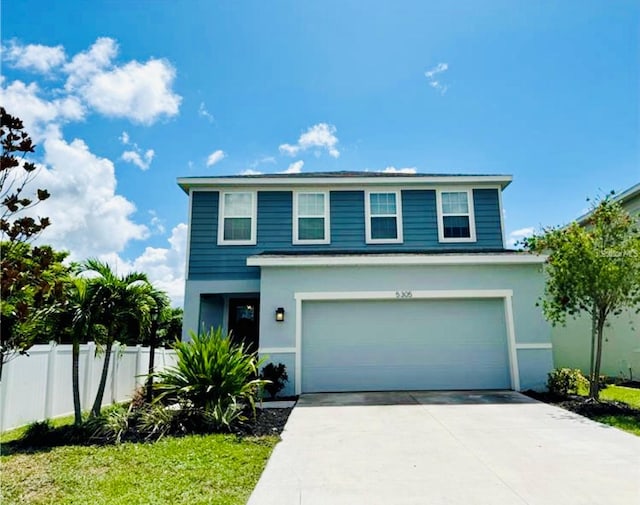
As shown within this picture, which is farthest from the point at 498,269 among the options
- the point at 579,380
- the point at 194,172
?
the point at 194,172

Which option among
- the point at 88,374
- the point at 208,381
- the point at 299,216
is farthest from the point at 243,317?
the point at 208,381

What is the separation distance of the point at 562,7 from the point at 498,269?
6082 mm

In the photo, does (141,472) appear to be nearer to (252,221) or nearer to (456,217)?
(252,221)

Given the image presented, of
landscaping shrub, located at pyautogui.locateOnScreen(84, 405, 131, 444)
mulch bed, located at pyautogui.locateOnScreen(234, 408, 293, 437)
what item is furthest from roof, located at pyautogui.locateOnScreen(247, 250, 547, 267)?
landscaping shrub, located at pyautogui.locateOnScreen(84, 405, 131, 444)

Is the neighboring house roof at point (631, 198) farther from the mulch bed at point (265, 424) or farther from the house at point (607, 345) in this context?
the mulch bed at point (265, 424)

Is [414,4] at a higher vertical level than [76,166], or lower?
higher

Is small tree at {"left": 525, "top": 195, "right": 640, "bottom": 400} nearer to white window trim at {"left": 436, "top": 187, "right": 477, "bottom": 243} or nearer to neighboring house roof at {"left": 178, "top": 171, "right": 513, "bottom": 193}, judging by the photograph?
white window trim at {"left": 436, "top": 187, "right": 477, "bottom": 243}

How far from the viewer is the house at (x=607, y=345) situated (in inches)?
464

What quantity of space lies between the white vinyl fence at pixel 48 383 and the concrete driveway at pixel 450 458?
3196 millimetres

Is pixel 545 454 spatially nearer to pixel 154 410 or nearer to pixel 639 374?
pixel 154 410

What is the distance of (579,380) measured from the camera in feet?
31.5

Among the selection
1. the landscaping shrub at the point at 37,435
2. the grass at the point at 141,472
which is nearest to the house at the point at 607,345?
the grass at the point at 141,472

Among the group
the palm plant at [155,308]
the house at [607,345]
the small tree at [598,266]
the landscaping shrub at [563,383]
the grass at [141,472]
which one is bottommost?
the grass at [141,472]

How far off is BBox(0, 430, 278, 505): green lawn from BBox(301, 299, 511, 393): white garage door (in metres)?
4.38
